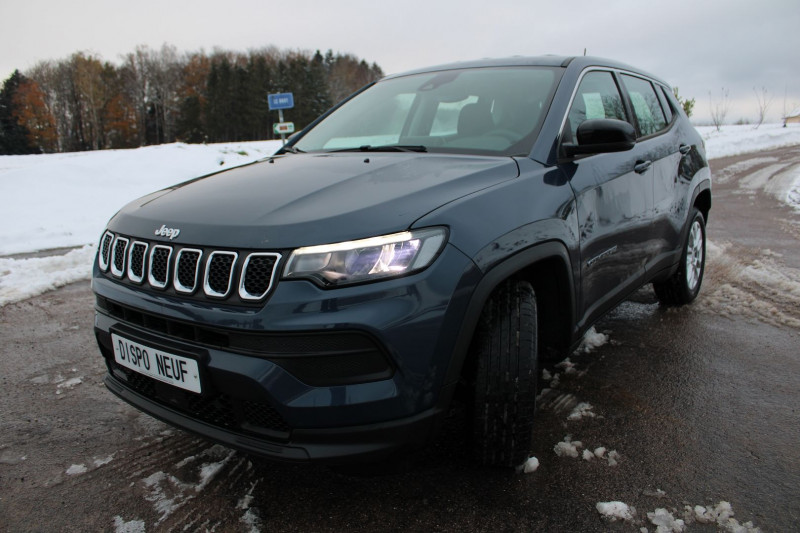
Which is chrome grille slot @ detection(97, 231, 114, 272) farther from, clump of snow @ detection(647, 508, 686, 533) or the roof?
clump of snow @ detection(647, 508, 686, 533)

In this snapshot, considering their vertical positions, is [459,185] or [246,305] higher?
[459,185]

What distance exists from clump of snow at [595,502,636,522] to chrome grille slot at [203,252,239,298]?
1456mm

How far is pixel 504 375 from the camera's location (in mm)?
1902

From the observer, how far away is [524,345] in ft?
6.37

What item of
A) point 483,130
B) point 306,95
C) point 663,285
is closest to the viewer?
point 483,130

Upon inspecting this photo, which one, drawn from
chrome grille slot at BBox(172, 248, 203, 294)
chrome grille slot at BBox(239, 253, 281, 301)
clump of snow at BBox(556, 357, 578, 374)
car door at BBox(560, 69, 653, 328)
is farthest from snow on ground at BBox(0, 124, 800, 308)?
chrome grille slot at BBox(172, 248, 203, 294)

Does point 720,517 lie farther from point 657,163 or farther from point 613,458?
point 657,163

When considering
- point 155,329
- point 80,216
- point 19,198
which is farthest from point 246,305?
point 19,198

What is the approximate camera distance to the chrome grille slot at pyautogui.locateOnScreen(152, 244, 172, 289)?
186cm

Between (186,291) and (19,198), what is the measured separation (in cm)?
998

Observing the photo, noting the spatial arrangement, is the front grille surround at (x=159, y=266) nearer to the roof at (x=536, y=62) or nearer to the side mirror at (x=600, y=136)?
the side mirror at (x=600, y=136)

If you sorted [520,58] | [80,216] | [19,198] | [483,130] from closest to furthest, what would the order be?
[483,130] < [520,58] < [80,216] < [19,198]

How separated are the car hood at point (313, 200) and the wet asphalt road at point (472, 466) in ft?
3.01

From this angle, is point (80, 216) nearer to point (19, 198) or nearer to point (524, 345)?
point (19, 198)
